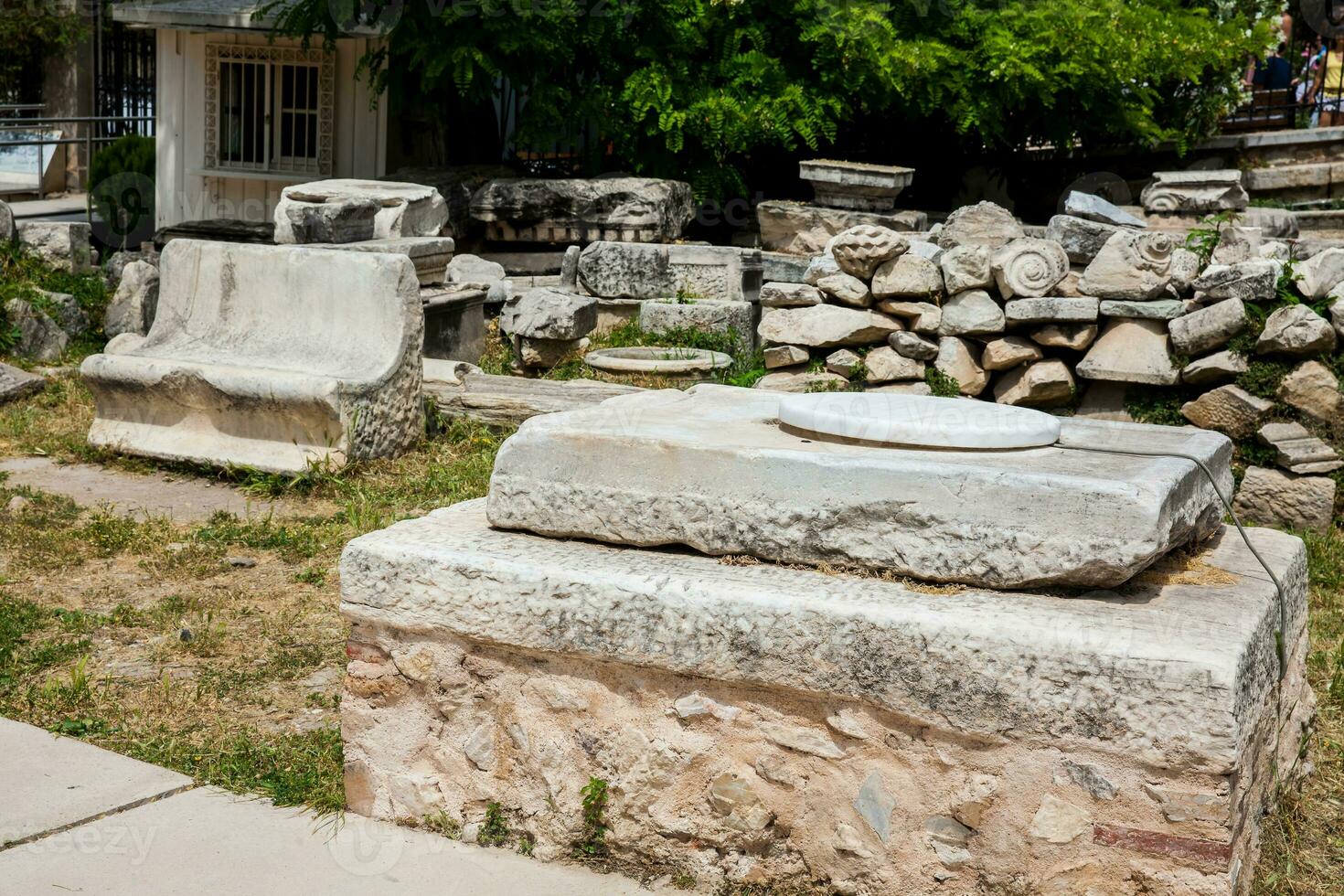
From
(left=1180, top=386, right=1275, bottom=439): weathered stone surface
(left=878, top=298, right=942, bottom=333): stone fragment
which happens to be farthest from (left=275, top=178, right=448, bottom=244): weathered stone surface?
(left=1180, top=386, right=1275, bottom=439): weathered stone surface

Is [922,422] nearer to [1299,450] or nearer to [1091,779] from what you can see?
[1091,779]

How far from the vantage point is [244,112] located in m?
11.2

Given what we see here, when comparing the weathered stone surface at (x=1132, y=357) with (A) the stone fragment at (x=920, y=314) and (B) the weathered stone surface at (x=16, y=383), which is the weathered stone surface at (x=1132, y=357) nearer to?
(A) the stone fragment at (x=920, y=314)

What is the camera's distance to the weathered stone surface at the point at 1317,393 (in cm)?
549

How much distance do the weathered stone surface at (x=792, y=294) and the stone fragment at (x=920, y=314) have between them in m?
0.37

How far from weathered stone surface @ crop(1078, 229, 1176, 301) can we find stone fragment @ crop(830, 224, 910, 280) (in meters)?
0.85


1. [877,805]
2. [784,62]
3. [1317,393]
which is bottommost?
[877,805]

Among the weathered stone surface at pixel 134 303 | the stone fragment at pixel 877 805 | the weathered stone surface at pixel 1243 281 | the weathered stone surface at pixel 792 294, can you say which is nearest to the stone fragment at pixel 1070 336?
the weathered stone surface at pixel 1243 281

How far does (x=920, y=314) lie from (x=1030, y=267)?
54 cm

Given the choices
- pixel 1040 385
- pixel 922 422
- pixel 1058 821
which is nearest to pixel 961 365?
pixel 1040 385

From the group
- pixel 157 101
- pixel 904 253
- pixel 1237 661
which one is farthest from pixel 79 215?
pixel 1237 661

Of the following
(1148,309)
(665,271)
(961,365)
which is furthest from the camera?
(665,271)

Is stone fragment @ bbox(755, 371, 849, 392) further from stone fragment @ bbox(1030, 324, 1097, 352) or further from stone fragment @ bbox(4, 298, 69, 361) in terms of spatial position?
stone fragment @ bbox(4, 298, 69, 361)

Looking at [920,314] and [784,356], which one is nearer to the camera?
[920,314]
